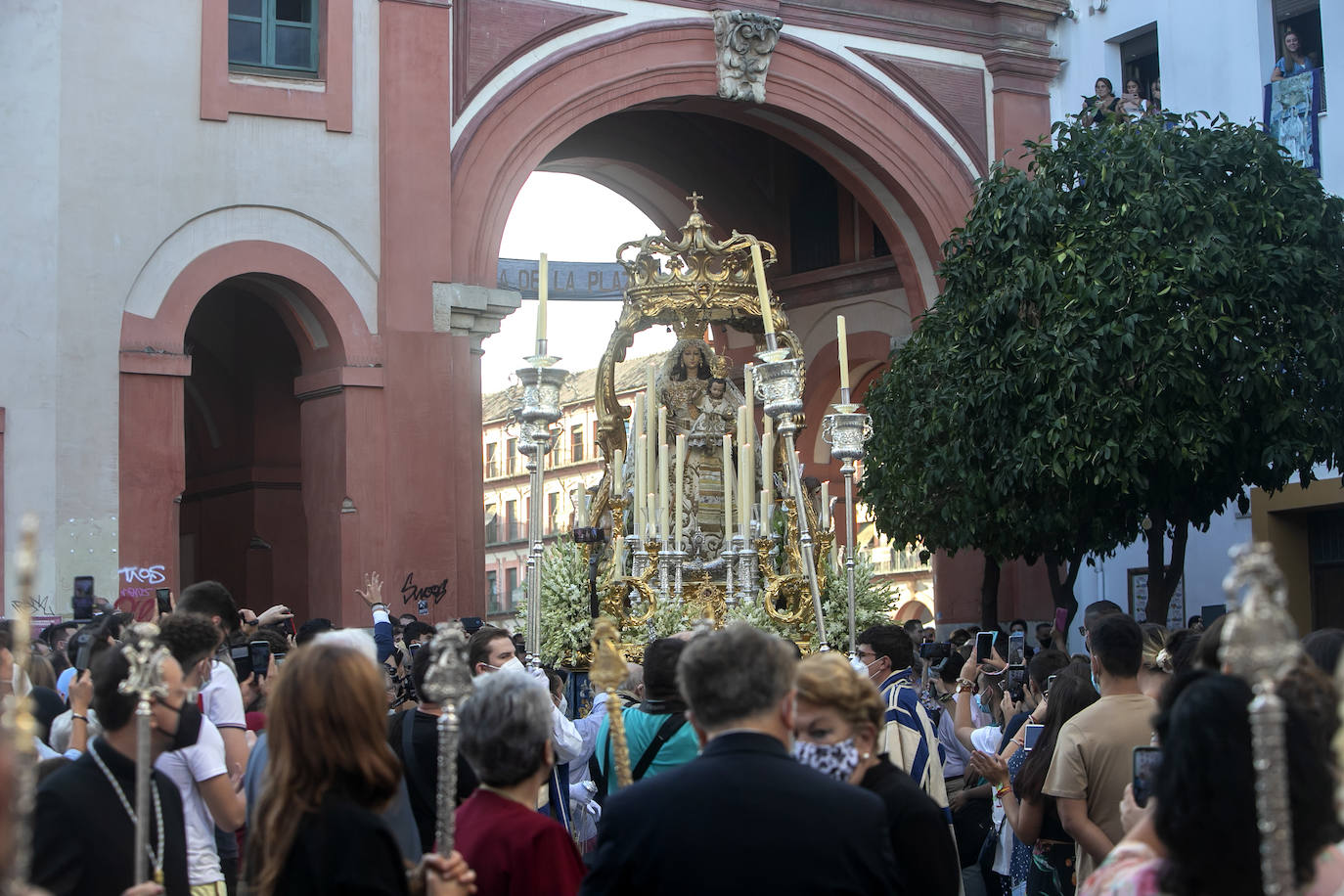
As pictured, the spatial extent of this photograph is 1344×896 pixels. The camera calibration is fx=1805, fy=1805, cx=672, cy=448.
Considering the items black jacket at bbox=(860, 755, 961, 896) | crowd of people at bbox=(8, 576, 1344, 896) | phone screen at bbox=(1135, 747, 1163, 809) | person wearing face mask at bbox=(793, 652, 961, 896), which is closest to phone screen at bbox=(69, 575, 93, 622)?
crowd of people at bbox=(8, 576, 1344, 896)

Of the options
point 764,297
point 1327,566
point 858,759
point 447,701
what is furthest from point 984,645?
point 1327,566

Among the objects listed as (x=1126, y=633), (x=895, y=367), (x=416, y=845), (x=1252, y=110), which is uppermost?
(x=1252, y=110)

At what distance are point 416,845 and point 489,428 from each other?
63.5 meters

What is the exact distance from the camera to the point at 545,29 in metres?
19.0

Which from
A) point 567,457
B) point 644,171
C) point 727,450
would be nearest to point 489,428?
point 567,457

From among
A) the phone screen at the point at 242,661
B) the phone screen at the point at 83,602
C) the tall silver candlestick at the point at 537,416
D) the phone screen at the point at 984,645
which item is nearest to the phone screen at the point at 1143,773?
the phone screen at the point at 242,661

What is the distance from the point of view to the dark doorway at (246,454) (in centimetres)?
2138

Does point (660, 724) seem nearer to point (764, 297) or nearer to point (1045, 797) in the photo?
point (1045, 797)

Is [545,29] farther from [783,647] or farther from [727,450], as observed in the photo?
[783,647]

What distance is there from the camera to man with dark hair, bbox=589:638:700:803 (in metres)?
5.87

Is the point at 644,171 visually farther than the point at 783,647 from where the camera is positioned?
Yes

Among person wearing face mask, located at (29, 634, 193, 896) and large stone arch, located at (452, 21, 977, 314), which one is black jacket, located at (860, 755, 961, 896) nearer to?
person wearing face mask, located at (29, 634, 193, 896)

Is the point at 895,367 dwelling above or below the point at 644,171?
below

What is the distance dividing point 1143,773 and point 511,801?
4.97ft
